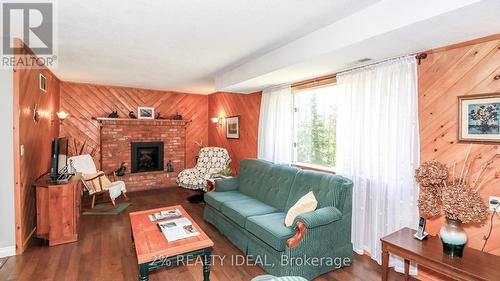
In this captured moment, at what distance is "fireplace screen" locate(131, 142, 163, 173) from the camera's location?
20.2ft

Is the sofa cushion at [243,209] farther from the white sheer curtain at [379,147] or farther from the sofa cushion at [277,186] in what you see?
the white sheer curtain at [379,147]

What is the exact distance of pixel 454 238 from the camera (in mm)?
1940

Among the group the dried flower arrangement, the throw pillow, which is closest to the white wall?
the throw pillow

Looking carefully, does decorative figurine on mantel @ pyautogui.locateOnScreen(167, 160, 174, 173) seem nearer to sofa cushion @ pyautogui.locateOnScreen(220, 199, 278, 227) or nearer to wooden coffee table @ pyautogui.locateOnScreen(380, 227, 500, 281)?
sofa cushion @ pyautogui.locateOnScreen(220, 199, 278, 227)

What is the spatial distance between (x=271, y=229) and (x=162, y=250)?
42.1 inches

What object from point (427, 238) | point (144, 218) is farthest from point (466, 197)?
point (144, 218)

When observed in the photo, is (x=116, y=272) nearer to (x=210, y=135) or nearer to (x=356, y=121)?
(x=356, y=121)

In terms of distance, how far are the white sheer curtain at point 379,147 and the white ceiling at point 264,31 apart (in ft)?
1.07

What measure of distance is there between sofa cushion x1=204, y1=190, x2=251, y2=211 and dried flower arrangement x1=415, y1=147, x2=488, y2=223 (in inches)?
90.9

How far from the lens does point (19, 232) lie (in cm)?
293

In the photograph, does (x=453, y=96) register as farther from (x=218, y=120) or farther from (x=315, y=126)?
(x=218, y=120)

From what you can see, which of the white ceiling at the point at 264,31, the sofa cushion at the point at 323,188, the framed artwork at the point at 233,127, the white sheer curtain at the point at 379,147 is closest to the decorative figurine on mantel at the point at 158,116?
the framed artwork at the point at 233,127

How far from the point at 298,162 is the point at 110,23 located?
10.5 feet

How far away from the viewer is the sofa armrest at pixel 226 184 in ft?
13.5
